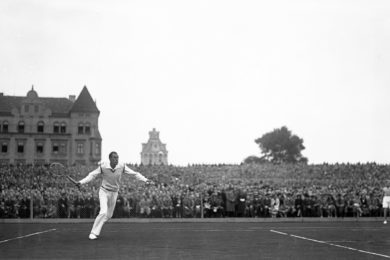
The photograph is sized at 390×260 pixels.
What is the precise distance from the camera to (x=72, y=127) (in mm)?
109938

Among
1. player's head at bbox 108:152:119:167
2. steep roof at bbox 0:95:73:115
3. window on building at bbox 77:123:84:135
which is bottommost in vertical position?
player's head at bbox 108:152:119:167

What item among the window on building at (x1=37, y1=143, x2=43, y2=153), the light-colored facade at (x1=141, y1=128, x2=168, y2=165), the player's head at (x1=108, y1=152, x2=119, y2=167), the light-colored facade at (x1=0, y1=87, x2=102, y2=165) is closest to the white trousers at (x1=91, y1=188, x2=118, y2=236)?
the player's head at (x1=108, y1=152, x2=119, y2=167)

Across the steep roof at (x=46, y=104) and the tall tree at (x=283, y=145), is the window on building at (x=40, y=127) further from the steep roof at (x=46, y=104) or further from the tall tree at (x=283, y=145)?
the tall tree at (x=283, y=145)

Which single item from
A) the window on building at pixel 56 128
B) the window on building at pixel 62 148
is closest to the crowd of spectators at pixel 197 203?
the window on building at pixel 62 148

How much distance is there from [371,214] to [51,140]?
84.0 metres

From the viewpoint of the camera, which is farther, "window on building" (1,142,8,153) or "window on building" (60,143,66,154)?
"window on building" (60,143,66,154)

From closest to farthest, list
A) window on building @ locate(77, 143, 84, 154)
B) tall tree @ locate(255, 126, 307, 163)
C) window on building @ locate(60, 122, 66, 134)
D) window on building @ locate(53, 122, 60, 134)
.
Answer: window on building @ locate(77, 143, 84, 154) < window on building @ locate(53, 122, 60, 134) < window on building @ locate(60, 122, 66, 134) < tall tree @ locate(255, 126, 307, 163)

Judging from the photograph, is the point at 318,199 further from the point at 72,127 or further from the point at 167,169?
the point at 72,127

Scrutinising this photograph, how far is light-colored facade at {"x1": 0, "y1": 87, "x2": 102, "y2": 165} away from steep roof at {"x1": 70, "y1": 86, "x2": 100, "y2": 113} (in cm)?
52

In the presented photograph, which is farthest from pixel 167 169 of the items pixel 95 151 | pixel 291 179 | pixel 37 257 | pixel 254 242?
pixel 95 151

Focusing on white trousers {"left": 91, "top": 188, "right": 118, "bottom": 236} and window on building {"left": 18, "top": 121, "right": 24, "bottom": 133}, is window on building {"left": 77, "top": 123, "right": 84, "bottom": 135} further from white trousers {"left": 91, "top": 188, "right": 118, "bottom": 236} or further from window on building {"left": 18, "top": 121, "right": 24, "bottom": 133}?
white trousers {"left": 91, "top": 188, "right": 118, "bottom": 236}

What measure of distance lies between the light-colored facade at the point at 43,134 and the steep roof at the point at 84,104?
519 millimetres

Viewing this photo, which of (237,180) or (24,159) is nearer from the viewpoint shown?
(237,180)

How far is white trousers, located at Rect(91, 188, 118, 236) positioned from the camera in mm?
13148
